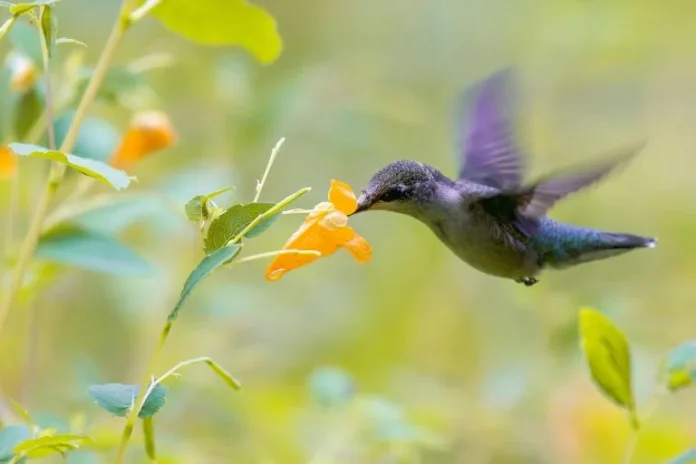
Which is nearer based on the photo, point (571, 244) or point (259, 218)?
point (259, 218)

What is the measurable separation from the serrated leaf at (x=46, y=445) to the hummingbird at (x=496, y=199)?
1.11ft

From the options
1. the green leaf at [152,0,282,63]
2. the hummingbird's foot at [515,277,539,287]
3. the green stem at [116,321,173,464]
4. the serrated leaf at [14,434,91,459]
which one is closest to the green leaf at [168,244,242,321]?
the green stem at [116,321,173,464]

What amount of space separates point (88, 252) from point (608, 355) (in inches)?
24.7

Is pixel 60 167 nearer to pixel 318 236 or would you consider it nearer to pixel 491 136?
pixel 318 236

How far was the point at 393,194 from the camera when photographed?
93 centimetres

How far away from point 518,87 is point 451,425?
1.00m

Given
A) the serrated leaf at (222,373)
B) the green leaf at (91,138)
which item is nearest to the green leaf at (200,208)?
the serrated leaf at (222,373)

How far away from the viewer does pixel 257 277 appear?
304cm

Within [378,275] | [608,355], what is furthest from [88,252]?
[378,275]

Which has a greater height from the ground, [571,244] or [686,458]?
[571,244]

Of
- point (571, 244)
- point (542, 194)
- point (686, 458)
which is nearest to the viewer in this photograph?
point (686, 458)

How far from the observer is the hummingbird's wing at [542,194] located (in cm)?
89

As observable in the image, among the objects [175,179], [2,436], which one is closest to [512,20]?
[175,179]

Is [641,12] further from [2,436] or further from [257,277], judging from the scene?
[2,436]
